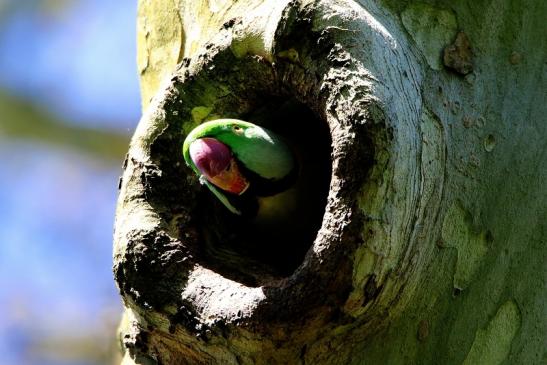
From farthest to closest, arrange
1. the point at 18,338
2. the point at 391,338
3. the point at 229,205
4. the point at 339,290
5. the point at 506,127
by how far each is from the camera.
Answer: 1. the point at 18,338
2. the point at 229,205
3. the point at 506,127
4. the point at 391,338
5. the point at 339,290

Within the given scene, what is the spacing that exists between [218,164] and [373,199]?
749 millimetres

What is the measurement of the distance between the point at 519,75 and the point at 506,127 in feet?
0.51

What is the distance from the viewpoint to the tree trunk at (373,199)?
1.77 meters

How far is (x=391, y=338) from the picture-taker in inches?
73.9

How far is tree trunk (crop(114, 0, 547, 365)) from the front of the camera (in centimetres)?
177

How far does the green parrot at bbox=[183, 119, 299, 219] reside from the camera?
225 centimetres

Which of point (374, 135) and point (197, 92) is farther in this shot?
point (197, 92)

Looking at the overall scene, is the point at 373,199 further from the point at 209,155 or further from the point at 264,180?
the point at 264,180

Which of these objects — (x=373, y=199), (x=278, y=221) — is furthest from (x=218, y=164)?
(x=373, y=199)

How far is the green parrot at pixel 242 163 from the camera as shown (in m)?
2.25

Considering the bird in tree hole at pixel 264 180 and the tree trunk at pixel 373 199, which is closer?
the tree trunk at pixel 373 199

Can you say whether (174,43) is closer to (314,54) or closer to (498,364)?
(314,54)

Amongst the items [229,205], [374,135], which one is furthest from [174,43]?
[374,135]

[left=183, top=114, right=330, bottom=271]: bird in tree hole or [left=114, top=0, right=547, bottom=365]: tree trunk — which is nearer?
[left=114, top=0, right=547, bottom=365]: tree trunk
